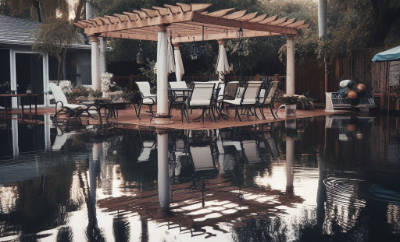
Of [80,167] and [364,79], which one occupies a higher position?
[364,79]

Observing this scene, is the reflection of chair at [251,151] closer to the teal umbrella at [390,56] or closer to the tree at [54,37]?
the teal umbrella at [390,56]

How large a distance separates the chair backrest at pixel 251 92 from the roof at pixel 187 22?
1765 millimetres

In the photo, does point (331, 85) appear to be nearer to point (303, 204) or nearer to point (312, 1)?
point (303, 204)

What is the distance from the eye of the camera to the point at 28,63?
19.8 metres

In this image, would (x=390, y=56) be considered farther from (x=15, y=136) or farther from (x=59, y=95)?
(x=15, y=136)

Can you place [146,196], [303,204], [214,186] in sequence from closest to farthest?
[303,204] → [146,196] → [214,186]

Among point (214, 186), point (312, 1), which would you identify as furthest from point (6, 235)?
point (312, 1)

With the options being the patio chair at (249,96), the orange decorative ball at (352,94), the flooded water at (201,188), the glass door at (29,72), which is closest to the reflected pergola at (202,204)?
the flooded water at (201,188)

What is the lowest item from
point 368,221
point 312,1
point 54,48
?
point 368,221

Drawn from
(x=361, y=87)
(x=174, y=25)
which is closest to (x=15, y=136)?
(x=174, y=25)

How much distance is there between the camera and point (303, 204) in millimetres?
4766

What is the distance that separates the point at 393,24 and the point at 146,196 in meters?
16.7

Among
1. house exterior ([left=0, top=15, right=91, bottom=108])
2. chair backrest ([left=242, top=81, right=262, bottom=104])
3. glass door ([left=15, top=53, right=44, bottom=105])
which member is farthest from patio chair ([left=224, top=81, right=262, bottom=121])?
glass door ([left=15, top=53, right=44, bottom=105])

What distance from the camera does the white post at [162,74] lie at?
A: 494 inches
